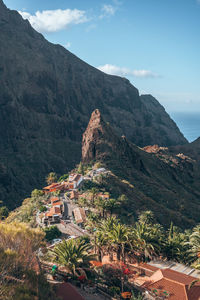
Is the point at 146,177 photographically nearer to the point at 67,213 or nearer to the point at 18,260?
the point at 67,213

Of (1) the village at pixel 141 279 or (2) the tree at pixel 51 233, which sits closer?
(1) the village at pixel 141 279

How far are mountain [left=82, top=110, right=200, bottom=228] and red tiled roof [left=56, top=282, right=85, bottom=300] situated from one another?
1434 inches

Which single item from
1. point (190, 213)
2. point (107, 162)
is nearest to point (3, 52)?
point (107, 162)

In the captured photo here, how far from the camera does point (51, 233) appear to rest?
5619 centimetres

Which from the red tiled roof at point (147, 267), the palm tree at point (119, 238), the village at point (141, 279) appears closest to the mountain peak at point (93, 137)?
the village at point (141, 279)

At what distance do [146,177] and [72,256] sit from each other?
240ft

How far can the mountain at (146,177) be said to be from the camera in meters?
82.2

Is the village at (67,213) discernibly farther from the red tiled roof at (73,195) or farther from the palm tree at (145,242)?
the palm tree at (145,242)

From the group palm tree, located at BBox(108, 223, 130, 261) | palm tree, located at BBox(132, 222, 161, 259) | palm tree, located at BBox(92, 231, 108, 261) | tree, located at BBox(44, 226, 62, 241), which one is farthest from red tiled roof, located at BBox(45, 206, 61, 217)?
palm tree, located at BBox(132, 222, 161, 259)

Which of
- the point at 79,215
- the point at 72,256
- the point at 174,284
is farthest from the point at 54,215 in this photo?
the point at 174,284

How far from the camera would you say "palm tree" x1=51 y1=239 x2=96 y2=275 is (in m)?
36.7

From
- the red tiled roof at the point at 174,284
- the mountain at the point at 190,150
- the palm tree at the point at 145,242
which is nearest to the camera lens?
the red tiled roof at the point at 174,284

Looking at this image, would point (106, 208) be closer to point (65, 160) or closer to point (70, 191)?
point (70, 191)

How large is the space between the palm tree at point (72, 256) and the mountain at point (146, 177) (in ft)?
105
